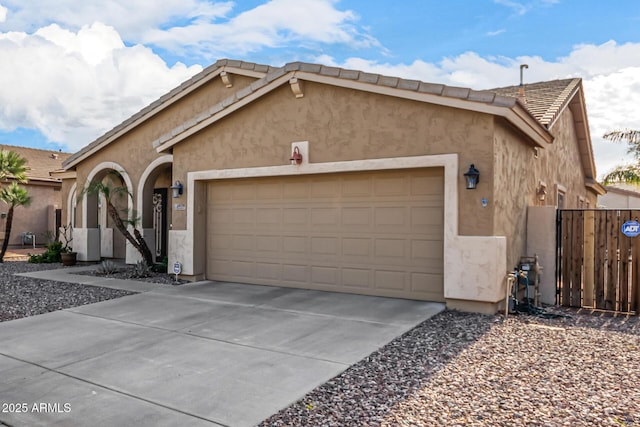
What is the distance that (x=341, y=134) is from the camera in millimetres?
8977

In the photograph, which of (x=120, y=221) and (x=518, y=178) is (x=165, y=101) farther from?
(x=518, y=178)

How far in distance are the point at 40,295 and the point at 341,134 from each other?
7073mm

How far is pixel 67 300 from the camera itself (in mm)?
8984

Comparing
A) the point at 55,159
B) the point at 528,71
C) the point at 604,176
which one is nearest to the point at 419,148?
the point at 528,71

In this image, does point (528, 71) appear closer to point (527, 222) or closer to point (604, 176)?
point (527, 222)

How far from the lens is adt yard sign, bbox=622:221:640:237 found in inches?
314

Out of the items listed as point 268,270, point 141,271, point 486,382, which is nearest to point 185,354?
point 486,382

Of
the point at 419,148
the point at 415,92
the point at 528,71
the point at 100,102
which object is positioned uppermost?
the point at 100,102

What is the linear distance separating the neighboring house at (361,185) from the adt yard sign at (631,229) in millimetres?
1281

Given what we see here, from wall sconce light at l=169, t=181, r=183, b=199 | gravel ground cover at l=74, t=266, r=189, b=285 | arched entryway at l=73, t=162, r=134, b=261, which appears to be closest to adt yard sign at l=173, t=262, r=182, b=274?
gravel ground cover at l=74, t=266, r=189, b=285

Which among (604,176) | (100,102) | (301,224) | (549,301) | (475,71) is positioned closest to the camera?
(549,301)

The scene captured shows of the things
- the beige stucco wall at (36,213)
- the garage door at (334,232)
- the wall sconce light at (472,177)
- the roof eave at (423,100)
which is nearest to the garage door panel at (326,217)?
the garage door at (334,232)

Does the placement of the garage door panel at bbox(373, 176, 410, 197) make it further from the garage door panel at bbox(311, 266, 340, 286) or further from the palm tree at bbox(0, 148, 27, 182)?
the palm tree at bbox(0, 148, 27, 182)

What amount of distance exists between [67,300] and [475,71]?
1407cm
